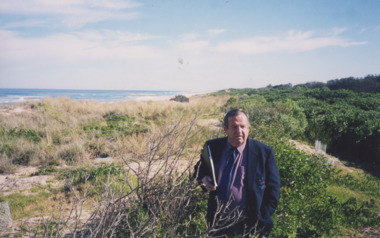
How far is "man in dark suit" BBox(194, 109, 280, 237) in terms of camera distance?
2328 mm

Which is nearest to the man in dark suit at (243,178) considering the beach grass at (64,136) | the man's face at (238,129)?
the man's face at (238,129)

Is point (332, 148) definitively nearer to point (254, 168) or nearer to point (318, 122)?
point (318, 122)

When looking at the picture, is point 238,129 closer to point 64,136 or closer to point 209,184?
point 209,184

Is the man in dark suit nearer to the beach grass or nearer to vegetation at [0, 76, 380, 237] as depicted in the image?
vegetation at [0, 76, 380, 237]

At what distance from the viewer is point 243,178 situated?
238cm

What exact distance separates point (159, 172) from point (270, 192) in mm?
3850

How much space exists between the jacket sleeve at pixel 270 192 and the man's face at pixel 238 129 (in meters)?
0.35

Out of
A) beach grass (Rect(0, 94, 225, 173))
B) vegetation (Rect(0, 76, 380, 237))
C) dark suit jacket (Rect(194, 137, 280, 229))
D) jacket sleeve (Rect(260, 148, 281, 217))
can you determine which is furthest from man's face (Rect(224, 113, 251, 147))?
beach grass (Rect(0, 94, 225, 173))

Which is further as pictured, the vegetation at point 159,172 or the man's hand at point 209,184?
the vegetation at point 159,172

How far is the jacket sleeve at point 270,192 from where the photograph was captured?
2.34 meters

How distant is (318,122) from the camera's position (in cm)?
1169

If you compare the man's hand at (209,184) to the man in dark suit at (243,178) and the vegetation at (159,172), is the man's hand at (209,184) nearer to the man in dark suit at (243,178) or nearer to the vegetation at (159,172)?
the man in dark suit at (243,178)

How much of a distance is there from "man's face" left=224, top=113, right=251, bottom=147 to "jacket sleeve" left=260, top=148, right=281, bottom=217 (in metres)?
0.35

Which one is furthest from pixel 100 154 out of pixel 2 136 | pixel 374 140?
pixel 374 140
